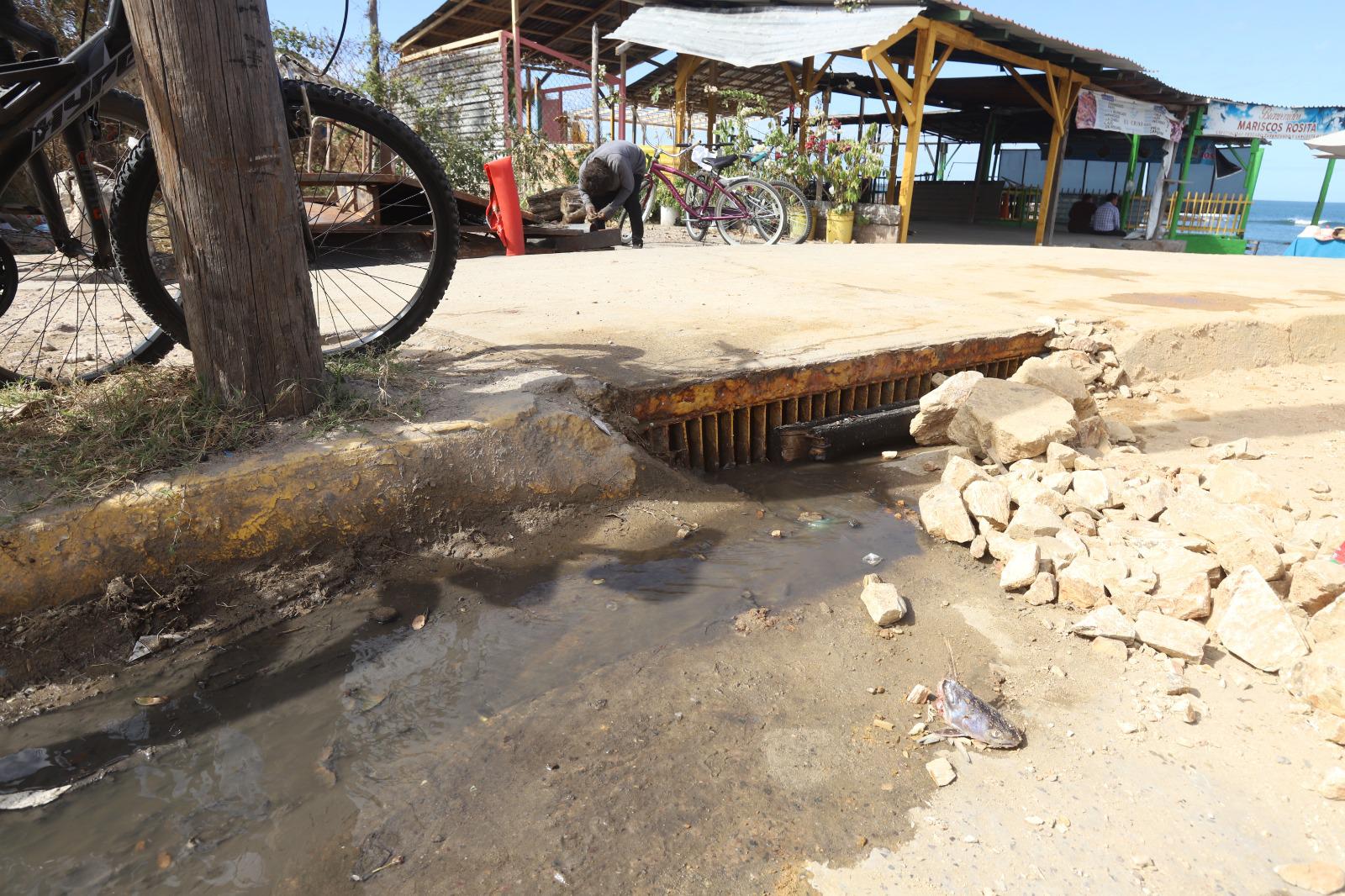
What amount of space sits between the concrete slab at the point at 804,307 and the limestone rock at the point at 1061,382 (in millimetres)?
425

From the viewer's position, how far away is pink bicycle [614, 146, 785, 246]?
855cm

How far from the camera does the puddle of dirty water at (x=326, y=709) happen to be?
54.0 inches

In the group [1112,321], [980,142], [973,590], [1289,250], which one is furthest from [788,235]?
[980,142]

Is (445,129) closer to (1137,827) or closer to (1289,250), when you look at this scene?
(1137,827)

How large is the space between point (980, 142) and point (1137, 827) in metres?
20.8

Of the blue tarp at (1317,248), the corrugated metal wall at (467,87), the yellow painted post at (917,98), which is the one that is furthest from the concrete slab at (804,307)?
the corrugated metal wall at (467,87)

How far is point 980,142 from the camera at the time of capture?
19.0m

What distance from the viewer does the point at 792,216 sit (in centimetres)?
924

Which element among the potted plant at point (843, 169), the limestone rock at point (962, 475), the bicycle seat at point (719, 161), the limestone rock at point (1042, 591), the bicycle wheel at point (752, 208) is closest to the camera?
the limestone rock at point (1042, 591)

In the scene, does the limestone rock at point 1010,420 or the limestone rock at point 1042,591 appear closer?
the limestone rock at point 1042,591

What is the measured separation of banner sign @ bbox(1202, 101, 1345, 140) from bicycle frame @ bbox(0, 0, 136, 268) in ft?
63.5

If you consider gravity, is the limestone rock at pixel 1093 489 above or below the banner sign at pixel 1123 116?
below

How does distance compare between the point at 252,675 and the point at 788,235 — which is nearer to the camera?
the point at 252,675

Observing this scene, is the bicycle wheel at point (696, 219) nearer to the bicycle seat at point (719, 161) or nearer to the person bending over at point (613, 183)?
the bicycle seat at point (719, 161)
